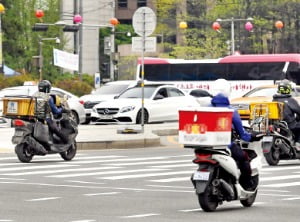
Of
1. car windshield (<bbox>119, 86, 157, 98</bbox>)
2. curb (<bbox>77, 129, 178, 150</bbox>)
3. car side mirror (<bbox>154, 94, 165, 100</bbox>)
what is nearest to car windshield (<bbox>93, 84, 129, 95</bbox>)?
car windshield (<bbox>119, 86, 157, 98</bbox>)

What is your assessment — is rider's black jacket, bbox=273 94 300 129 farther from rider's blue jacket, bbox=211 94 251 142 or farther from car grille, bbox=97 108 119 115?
car grille, bbox=97 108 119 115

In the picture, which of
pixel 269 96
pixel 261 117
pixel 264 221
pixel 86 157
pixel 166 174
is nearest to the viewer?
pixel 264 221

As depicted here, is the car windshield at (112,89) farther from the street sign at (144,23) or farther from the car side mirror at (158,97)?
the street sign at (144,23)

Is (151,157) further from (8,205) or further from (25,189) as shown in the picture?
(8,205)

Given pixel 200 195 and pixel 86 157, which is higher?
pixel 200 195

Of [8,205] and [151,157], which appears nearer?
[8,205]

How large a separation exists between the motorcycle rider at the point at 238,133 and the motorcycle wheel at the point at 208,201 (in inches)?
27.0

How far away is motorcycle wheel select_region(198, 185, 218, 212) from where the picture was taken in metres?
14.6

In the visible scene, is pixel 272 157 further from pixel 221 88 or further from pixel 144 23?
pixel 144 23

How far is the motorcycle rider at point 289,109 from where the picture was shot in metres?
23.4

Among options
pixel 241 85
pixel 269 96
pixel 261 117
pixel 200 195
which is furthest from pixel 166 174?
pixel 241 85

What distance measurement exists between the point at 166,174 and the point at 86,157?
200 inches

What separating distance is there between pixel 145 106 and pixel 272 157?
18.7 metres

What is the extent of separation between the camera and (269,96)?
36594 millimetres
